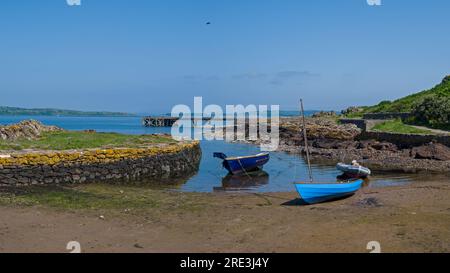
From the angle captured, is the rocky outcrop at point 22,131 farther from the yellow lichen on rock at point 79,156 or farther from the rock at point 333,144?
the rock at point 333,144

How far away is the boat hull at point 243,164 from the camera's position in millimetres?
26594

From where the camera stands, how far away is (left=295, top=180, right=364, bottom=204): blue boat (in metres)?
15.2

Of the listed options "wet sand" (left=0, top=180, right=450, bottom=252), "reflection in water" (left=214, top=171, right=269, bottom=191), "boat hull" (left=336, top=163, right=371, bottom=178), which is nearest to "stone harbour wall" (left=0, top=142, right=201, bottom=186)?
"reflection in water" (left=214, top=171, right=269, bottom=191)

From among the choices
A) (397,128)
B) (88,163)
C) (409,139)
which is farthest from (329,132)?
(88,163)

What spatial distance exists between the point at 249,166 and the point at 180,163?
12.9ft

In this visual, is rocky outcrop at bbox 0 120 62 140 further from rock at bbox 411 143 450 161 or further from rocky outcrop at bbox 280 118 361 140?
rocky outcrop at bbox 280 118 361 140

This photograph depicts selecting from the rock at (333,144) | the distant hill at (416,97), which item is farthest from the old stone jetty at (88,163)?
the distant hill at (416,97)

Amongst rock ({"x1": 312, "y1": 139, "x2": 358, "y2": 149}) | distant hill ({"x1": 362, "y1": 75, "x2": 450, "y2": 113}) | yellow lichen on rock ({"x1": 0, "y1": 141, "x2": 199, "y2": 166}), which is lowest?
rock ({"x1": 312, "y1": 139, "x2": 358, "y2": 149})

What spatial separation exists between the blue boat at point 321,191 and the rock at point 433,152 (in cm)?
1457

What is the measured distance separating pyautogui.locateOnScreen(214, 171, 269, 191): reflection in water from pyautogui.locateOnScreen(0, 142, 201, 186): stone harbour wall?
9.29 feet

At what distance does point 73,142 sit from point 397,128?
2609 centimetres

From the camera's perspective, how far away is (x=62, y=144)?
2352 cm
